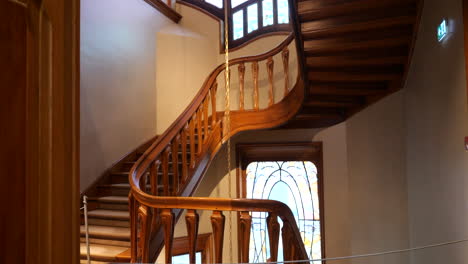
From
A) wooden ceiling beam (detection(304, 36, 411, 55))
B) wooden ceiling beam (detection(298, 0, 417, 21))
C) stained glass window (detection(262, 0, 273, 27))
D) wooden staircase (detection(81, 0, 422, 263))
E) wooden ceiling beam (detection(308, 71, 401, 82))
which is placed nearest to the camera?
wooden staircase (detection(81, 0, 422, 263))

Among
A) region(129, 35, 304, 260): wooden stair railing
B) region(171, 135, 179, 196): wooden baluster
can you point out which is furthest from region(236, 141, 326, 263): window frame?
region(171, 135, 179, 196): wooden baluster

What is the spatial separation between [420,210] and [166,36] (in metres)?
4.01

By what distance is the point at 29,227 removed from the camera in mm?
577

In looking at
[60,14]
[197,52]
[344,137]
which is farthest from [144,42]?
[60,14]

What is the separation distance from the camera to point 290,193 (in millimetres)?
5062

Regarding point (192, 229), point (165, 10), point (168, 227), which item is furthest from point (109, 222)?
point (165, 10)

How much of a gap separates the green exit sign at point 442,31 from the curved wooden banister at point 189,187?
108cm

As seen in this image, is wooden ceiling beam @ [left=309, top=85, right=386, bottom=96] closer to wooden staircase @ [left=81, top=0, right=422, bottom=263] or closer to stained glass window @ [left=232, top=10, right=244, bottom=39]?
wooden staircase @ [left=81, top=0, right=422, bottom=263]

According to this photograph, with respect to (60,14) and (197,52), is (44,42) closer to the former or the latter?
(60,14)

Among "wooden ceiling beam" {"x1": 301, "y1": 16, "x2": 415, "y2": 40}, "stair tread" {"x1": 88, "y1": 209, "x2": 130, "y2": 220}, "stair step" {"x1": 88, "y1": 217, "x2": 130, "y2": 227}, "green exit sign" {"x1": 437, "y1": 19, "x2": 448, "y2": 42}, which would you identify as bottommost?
"stair step" {"x1": 88, "y1": 217, "x2": 130, "y2": 227}

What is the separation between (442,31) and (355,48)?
68 cm

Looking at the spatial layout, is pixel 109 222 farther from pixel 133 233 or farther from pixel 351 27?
pixel 351 27

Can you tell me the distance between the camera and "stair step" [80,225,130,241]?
3195 millimetres

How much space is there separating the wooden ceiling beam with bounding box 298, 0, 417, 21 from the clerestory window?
235 centimetres
